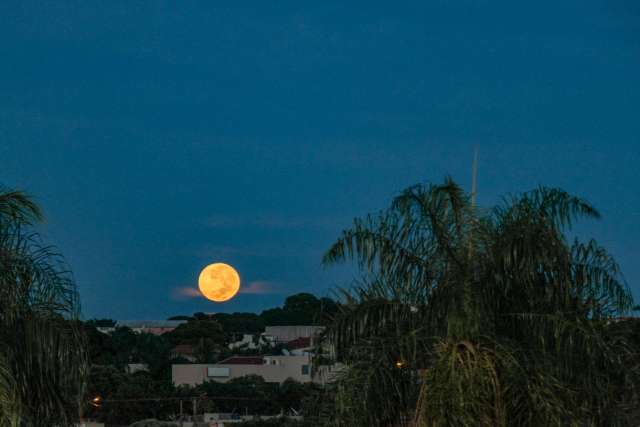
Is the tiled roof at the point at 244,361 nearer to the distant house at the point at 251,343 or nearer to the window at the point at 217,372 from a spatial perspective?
the window at the point at 217,372

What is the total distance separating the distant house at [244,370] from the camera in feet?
248

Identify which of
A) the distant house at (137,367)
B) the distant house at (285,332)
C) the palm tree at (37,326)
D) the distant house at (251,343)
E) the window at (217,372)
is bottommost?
the palm tree at (37,326)

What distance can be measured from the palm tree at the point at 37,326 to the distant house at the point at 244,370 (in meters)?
61.5

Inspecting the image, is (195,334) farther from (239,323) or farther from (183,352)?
(239,323)

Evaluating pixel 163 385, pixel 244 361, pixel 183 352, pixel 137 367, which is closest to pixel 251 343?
pixel 183 352

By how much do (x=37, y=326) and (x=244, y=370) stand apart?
65421mm

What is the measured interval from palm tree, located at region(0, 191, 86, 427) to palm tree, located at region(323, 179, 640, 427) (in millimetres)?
2976

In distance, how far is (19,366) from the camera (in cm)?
1279

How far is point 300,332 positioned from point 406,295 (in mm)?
97054

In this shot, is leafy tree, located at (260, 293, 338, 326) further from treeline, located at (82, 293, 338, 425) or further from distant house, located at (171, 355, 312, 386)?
distant house, located at (171, 355, 312, 386)

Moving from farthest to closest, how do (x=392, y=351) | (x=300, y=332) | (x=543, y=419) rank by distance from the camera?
(x=300, y=332)
(x=392, y=351)
(x=543, y=419)

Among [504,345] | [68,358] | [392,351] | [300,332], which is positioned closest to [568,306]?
[504,345]

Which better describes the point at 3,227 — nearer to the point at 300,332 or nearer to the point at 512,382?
the point at 512,382

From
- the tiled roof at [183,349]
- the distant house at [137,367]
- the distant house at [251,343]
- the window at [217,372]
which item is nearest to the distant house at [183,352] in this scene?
the tiled roof at [183,349]
